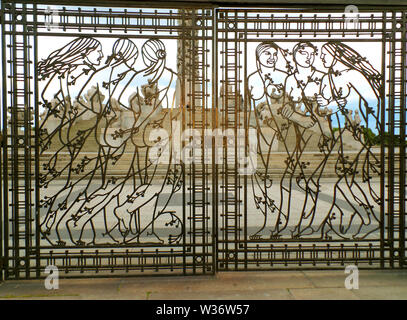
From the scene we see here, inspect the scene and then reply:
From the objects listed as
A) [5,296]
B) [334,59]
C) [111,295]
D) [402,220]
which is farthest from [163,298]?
[334,59]

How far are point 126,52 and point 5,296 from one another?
2519 mm

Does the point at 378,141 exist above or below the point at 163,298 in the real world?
above

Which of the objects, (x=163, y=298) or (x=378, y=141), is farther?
(x=378, y=141)

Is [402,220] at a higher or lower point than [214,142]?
lower

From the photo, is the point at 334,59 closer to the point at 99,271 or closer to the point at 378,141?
the point at 378,141

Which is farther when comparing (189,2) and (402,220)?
(402,220)

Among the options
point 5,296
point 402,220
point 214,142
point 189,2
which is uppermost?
point 189,2

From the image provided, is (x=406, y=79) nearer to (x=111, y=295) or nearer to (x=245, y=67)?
(x=245, y=67)

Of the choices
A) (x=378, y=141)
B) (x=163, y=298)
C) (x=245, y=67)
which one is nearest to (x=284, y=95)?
(x=245, y=67)

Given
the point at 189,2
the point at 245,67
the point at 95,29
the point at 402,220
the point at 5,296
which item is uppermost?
the point at 189,2

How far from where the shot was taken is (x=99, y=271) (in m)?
3.29

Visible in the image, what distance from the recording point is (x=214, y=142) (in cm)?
322

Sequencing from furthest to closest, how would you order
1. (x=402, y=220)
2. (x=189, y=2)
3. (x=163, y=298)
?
(x=402, y=220) < (x=189, y=2) < (x=163, y=298)

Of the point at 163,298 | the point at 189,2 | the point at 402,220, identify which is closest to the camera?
the point at 163,298
